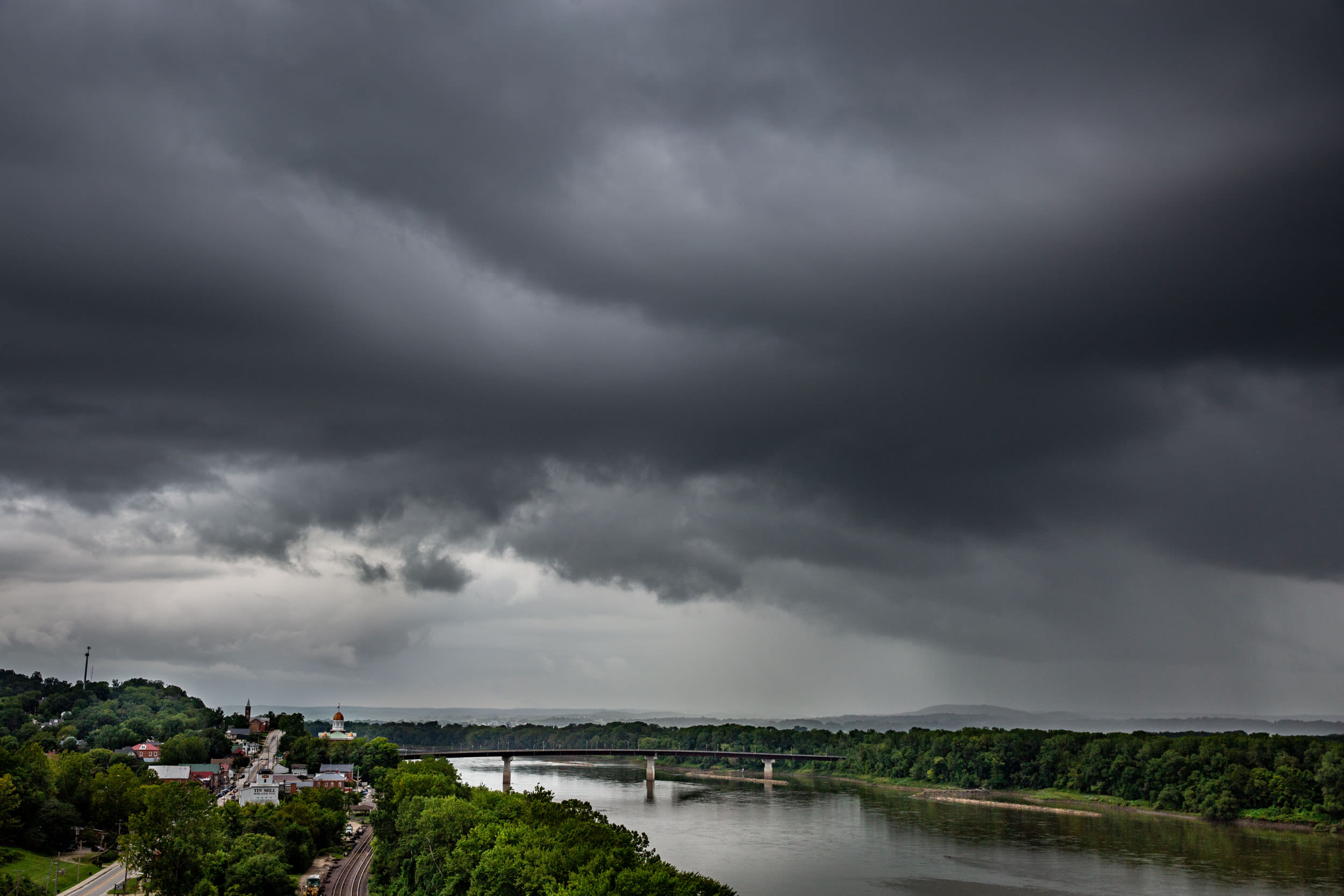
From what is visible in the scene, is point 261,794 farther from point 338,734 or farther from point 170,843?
point 338,734

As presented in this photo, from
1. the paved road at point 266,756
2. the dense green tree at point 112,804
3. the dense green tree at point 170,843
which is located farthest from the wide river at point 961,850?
the paved road at point 266,756

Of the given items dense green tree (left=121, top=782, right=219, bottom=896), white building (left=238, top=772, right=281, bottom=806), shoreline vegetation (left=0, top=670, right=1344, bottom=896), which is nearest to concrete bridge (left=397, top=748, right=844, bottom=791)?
shoreline vegetation (left=0, top=670, right=1344, bottom=896)

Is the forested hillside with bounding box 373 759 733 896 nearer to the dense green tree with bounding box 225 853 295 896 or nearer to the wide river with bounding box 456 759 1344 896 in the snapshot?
the dense green tree with bounding box 225 853 295 896

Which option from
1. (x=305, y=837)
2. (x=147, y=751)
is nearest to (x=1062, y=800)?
(x=305, y=837)

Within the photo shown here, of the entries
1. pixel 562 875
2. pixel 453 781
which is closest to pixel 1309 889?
pixel 562 875

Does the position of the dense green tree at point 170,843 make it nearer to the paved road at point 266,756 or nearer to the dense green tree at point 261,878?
the dense green tree at point 261,878

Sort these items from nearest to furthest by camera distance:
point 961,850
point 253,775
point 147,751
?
1. point 961,850
2. point 147,751
3. point 253,775
